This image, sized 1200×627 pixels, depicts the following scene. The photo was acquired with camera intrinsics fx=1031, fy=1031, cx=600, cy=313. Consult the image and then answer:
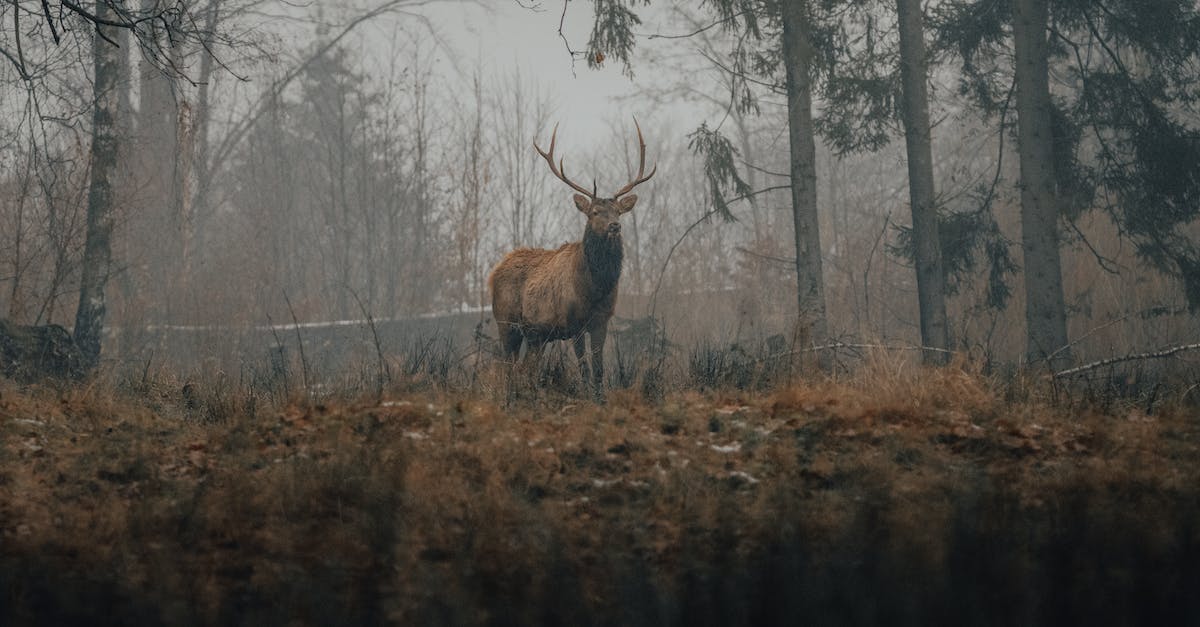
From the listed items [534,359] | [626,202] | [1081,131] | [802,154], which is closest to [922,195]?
[802,154]

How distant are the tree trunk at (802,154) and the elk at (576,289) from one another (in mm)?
1774

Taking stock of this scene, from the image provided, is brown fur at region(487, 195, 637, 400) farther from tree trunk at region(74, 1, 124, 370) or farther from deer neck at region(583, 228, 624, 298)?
tree trunk at region(74, 1, 124, 370)

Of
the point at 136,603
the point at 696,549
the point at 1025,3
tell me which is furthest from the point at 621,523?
the point at 1025,3

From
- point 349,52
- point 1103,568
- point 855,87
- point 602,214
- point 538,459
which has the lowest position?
point 1103,568

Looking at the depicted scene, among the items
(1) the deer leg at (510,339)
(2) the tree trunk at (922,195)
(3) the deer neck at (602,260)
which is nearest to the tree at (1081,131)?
(2) the tree trunk at (922,195)

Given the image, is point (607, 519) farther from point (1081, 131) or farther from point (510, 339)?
point (1081, 131)

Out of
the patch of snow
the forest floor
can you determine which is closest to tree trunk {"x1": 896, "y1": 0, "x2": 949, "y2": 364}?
the forest floor

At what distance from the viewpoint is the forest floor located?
15.4 ft

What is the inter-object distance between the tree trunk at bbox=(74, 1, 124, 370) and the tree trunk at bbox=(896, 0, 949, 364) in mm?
9472

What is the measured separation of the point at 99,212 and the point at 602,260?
20.2 feet

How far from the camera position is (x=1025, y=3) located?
13.0 metres

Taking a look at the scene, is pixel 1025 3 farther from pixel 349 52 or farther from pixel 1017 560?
pixel 349 52

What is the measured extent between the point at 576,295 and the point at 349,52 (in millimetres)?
23024

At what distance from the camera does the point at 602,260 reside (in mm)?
10289
